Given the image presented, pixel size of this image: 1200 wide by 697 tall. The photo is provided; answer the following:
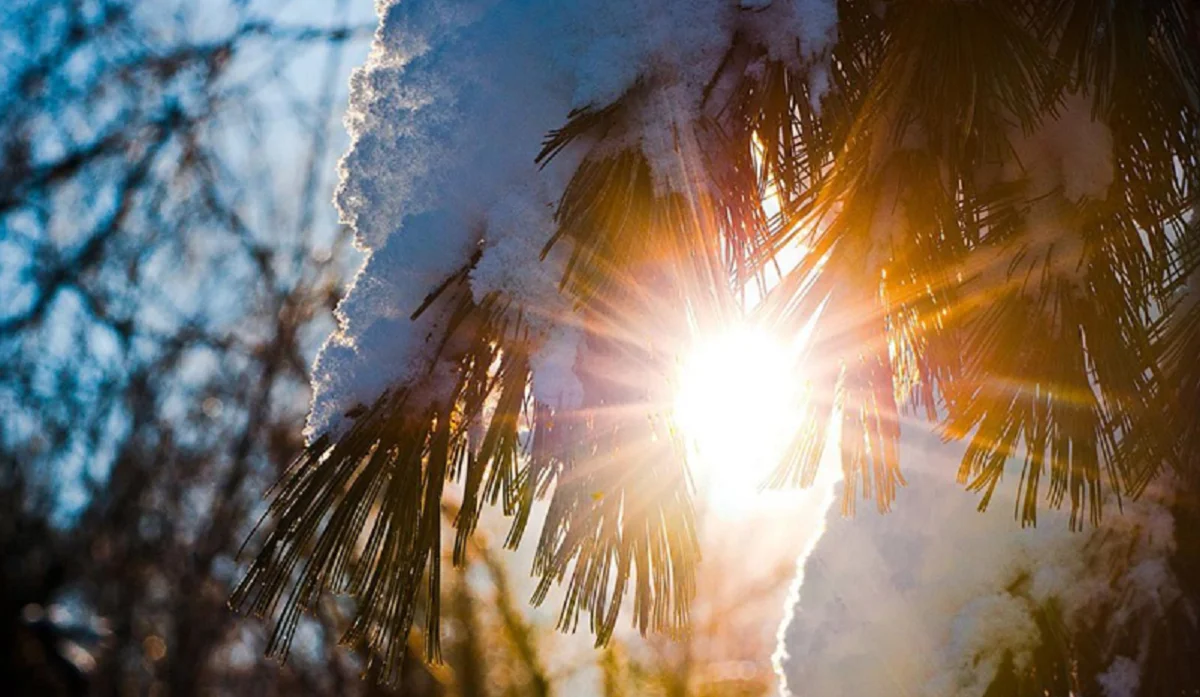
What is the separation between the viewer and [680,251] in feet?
2.36

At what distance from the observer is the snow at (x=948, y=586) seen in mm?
1247

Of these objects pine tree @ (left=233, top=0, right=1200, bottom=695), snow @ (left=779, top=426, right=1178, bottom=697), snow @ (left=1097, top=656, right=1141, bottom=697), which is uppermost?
pine tree @ (left=233, top=0, right=1200, bottom=695)

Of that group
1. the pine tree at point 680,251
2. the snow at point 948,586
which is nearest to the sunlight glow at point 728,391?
the pine tree at point 680,251

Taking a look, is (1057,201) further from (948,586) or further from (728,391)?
(948,586)

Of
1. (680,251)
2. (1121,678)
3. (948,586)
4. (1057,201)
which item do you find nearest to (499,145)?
(680,251)

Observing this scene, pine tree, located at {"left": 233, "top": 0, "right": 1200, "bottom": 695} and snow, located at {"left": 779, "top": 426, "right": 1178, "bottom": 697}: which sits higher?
pine tree, located at {"left": 233, "top": 0, "right": 1200, "bottom": 695}

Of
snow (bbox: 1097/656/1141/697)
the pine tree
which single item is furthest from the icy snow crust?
snow (bbox: 1097/656/1141/697)

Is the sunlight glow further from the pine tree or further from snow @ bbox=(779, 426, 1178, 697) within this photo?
snow @ bbox=(779, 426, 1178, 697)

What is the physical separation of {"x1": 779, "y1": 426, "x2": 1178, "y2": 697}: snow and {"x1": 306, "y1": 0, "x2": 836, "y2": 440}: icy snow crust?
0.79 m

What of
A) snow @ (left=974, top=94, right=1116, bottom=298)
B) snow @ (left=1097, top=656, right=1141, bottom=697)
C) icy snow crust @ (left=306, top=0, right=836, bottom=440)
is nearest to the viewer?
icy snow crust @ (left=306, top=0, right=836, bottom=440)

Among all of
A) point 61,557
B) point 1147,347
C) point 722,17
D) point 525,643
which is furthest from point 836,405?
point 61,557

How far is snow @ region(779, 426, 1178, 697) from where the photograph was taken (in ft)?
4.09

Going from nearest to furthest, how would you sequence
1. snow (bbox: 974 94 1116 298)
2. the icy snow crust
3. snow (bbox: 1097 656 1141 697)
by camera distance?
the icy snow crust
snow (bbox: 974 94 1116 298)
snow (bbox: 1097 656 1141 697)

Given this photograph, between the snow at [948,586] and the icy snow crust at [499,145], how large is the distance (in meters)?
0.79
